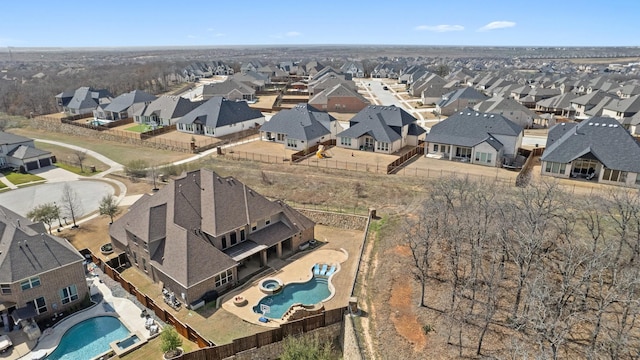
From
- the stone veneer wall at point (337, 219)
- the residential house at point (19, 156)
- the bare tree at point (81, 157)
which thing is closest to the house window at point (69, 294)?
the stone veneer wall at point (337, 219)

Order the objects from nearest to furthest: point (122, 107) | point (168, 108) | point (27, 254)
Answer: point (27, 254)
point (168, 108)
point (122, 107)

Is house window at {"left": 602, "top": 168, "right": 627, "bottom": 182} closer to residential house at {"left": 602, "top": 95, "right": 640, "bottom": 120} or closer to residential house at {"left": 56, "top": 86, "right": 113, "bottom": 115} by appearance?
residential house at {"left": 602, "top": 95, "right": 640, "bottom": 120}

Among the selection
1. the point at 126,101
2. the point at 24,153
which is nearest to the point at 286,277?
the point at 24,153

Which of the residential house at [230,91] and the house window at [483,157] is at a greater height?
the residential house at [230,91]

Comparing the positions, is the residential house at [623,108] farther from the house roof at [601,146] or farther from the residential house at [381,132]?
the residential house at [381,132]

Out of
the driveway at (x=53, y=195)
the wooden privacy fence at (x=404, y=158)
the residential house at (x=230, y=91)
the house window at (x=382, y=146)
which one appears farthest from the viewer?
the residential house at (x=230, y=91)

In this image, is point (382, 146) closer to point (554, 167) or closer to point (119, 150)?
point (554, 167)

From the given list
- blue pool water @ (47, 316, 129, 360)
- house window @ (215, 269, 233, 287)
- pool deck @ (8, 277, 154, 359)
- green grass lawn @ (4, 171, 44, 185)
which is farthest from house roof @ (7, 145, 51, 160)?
house window @ (215, 269, 233, 287)
